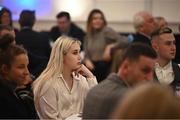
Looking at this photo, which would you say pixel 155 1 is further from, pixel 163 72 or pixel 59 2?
pixel 163 72

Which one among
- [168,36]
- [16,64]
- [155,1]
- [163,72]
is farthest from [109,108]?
[155,1]

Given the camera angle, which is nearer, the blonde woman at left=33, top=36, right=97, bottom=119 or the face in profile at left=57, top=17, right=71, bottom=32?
the blonde woman at left=33, top=36, right=97, bottom=119

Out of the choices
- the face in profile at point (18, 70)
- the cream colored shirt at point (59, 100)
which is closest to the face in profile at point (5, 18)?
the cream colored shirt at point (59, 100)

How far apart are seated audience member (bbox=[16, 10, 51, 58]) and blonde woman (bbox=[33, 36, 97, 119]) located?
7.20ft

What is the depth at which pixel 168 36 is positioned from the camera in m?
5.14

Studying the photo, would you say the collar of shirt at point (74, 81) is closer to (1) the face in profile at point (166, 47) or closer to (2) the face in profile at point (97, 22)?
(1) the face in profile at point (166, 47)

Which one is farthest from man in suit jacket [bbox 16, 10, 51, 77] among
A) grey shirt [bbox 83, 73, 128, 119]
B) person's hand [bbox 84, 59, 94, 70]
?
grey shirt [bbox 83, 73, 128, 119]

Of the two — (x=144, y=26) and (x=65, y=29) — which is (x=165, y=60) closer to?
(x=144, y=26)

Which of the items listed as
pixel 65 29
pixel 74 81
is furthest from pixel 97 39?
pixel 74 81

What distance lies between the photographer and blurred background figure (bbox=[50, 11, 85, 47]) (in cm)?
793

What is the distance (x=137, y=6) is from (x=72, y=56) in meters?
5.23

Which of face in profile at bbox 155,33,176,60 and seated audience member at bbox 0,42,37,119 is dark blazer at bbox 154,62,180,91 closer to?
face in profile at bbox 155,33,176,60

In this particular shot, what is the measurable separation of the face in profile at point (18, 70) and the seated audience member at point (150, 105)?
7.06ft

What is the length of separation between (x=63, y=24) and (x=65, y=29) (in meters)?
0.09
